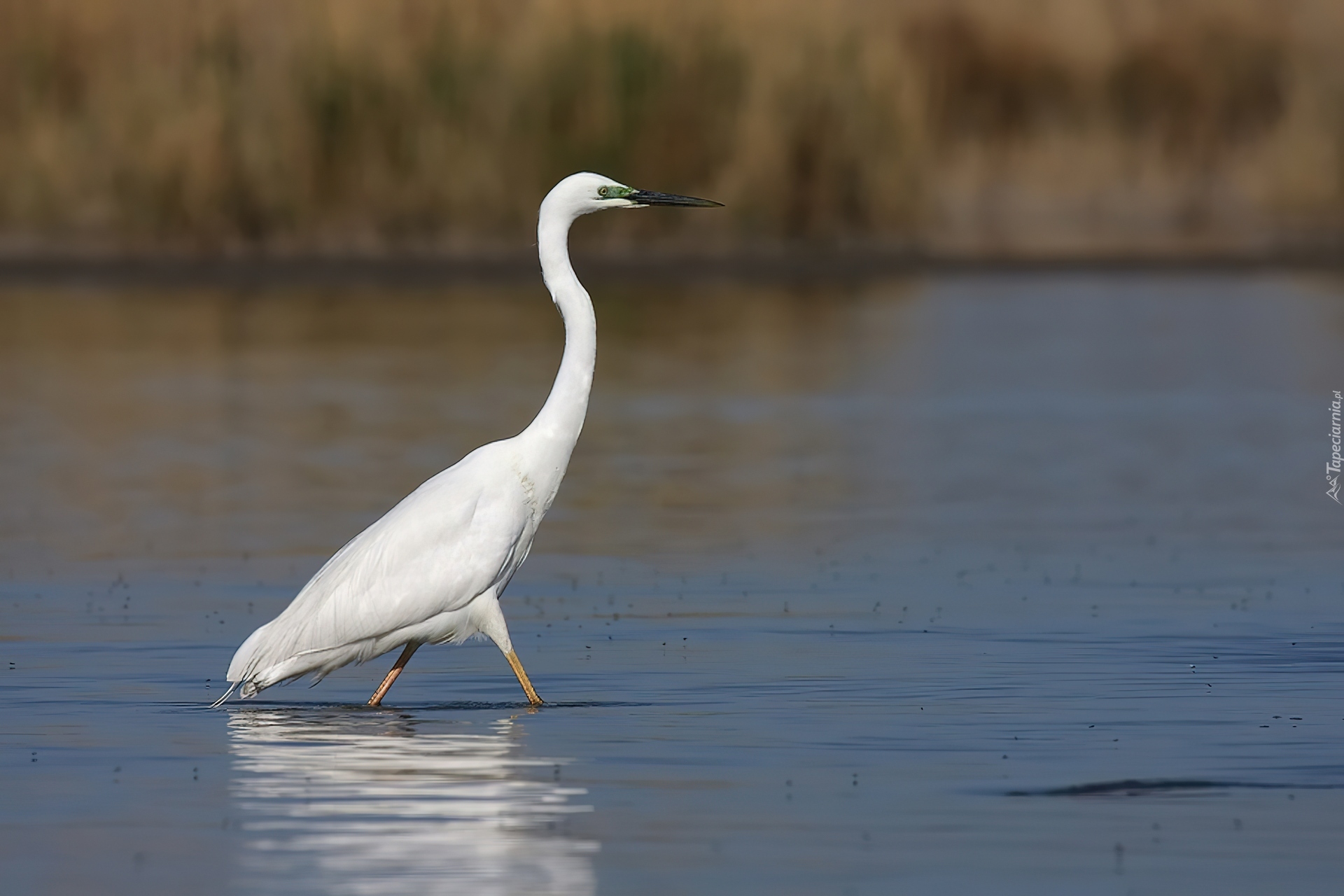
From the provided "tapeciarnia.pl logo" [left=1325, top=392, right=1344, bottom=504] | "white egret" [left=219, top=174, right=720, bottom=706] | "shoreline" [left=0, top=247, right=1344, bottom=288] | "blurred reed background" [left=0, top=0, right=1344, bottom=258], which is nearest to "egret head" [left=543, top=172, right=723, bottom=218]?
"white egret" [left=219, top=174, right=720, bottom=706]

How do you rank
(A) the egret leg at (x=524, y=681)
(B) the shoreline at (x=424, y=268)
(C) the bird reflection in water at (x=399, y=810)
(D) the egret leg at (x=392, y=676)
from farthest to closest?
(B) the shoreline at (x=424, y=268) → (D) the egret leg at (x=392, y=676) → (A) the egret leg at (x=524, y=681) → (C) the bird reflection in water at (x=399, y=810)

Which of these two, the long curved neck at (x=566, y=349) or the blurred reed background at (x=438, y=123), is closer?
the long curved neck at (x=566, y=349)

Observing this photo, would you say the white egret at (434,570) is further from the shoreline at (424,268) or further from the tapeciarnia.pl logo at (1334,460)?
the shoreline at (424,268)

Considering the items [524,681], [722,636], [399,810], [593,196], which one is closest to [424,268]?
[722,636]

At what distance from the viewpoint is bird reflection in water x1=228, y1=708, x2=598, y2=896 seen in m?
6.86

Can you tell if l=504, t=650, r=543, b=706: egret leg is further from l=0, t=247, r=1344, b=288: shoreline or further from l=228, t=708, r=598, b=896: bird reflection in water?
l=0, t=247, r=1344, b=288: shoreline

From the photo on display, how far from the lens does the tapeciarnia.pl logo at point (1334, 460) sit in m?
15.3

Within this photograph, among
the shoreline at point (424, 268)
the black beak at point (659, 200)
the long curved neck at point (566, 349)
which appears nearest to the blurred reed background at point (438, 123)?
the shoreline at point (424, 268)

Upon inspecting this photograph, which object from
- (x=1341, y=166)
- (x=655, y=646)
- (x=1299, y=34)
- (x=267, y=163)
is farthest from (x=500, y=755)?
(x=1299, y=34)

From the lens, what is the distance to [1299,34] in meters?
36.6

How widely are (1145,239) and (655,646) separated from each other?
94.3 feet

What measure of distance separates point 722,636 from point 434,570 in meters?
1.58

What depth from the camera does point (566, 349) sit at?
10086 millimetres

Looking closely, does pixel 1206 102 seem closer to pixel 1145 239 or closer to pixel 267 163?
pixel 1145 239
